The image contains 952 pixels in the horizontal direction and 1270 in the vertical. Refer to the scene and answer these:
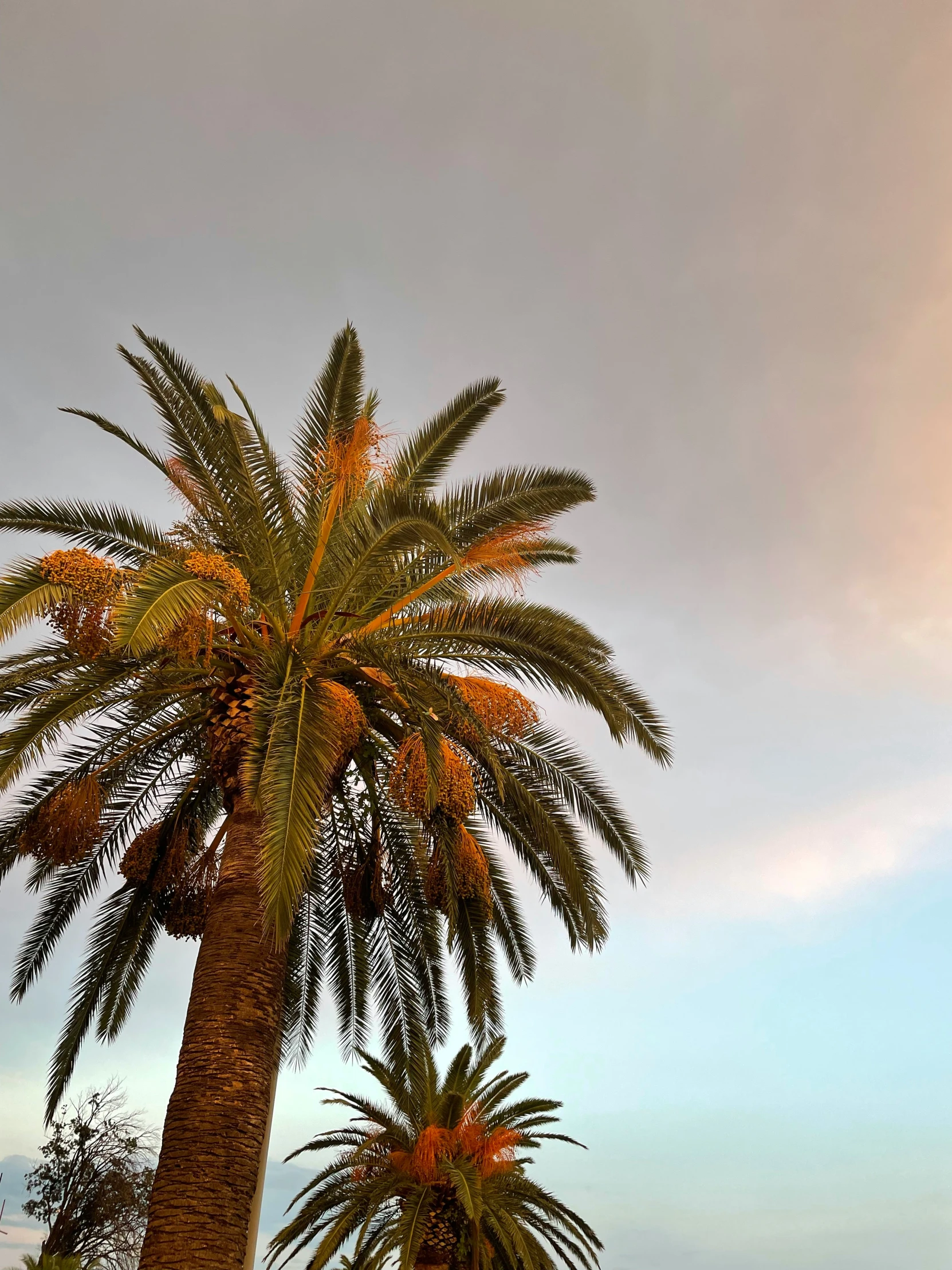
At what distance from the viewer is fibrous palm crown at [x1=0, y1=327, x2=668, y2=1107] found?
29.3ft

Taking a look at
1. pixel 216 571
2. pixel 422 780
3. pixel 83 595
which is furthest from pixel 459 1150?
pixel 83 595

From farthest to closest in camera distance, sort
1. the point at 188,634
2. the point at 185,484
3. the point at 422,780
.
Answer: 1. the point at 185,484
2. the point at 422,780
3. the point at 188,634

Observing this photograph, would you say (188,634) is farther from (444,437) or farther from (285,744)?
(444,437)

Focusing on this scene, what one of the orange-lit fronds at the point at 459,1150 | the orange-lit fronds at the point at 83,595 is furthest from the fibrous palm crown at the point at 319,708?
the orange-lit fronds at the point at 459,1150

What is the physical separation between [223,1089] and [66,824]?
132 inches

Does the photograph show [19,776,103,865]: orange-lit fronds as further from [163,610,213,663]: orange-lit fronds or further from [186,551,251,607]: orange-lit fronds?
[186,551,251,607]: orange-lit fronds

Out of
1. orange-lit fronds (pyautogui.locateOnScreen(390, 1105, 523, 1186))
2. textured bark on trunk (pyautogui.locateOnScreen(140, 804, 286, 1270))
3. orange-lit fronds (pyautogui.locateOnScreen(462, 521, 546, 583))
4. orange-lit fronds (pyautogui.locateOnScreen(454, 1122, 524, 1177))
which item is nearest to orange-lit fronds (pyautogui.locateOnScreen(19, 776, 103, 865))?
textured bark on trunk (pyautogui.locateOnScreen(140, 804, 286, 1270))

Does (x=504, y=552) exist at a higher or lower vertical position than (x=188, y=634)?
higher

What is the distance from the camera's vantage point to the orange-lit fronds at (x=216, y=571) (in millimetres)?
8648

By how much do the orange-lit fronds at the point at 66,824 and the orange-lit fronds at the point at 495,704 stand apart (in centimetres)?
396

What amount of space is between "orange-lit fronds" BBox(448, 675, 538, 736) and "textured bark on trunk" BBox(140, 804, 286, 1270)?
2.48 metres

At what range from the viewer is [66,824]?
1053 cm

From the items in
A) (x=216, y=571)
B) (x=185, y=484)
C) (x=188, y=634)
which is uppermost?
(x=185, y=484)

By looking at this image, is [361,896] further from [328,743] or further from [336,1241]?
[336,1241]
